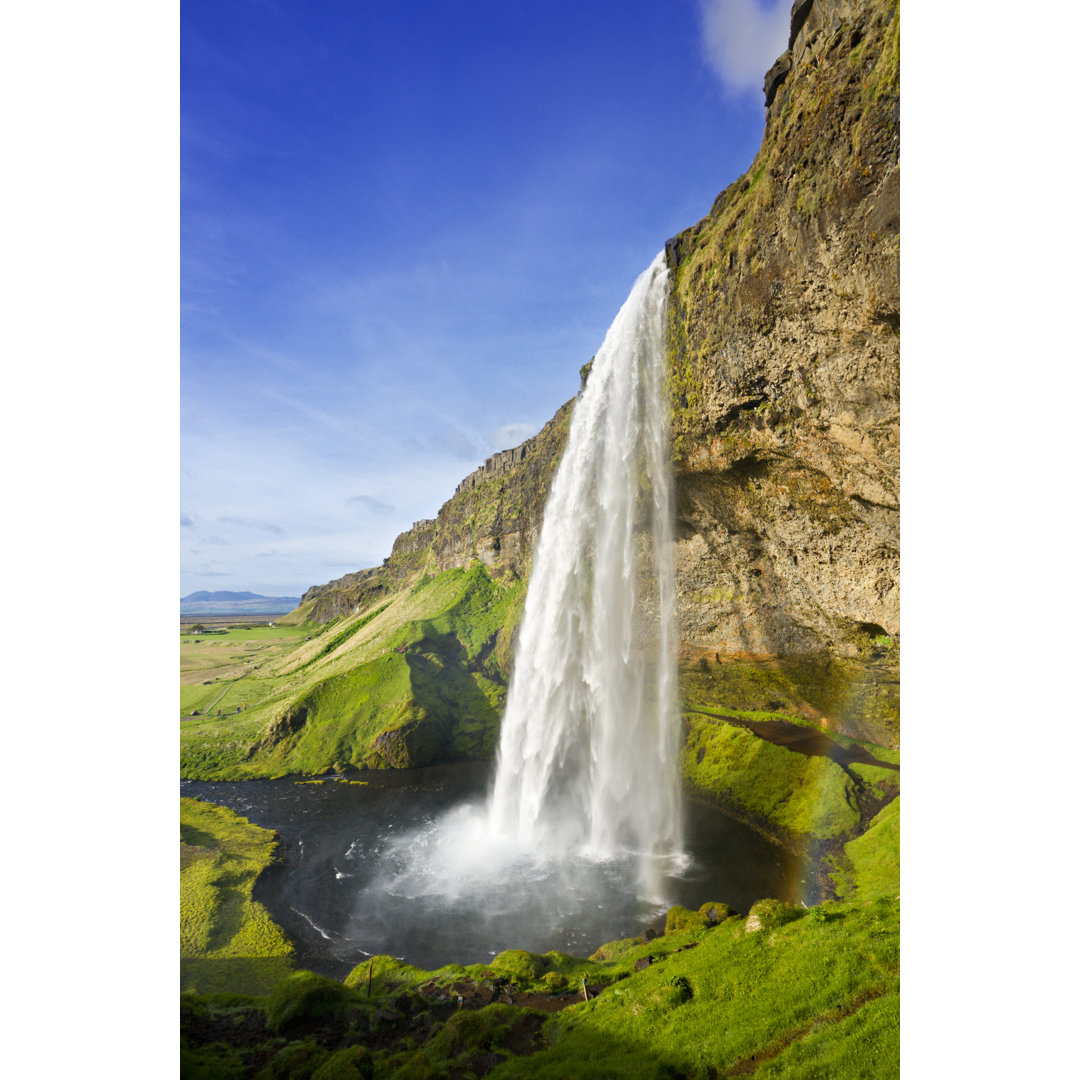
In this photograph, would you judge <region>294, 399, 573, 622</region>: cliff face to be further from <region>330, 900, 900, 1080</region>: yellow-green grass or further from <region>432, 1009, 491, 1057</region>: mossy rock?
<region>432, 1009, 491, 1057</region>: mossy rock

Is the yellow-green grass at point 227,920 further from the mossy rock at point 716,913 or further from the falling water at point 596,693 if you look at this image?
the mossy rock at point 716,913

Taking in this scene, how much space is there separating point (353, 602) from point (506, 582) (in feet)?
133

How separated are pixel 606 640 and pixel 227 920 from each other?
18391 millimetres

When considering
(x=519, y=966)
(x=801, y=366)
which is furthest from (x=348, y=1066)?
(x=801, y=366)

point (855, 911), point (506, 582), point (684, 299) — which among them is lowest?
point (855, 911)

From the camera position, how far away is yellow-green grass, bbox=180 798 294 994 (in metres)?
14.1

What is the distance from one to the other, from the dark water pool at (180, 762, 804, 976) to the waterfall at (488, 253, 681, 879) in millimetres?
2465

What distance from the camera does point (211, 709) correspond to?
143 ft

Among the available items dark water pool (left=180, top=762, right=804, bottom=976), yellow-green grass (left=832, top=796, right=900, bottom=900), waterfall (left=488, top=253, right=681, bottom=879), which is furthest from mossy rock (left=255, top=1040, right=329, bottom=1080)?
yellow-green grass (left=832, top=796, right=900, bottom=900)

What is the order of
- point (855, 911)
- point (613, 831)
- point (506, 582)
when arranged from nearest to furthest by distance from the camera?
point (855, 911), point (613, 831), point (506, 582)

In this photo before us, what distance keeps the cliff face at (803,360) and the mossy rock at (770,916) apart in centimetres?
1105

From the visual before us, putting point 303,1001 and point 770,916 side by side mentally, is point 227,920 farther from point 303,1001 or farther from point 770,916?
point 770,916
